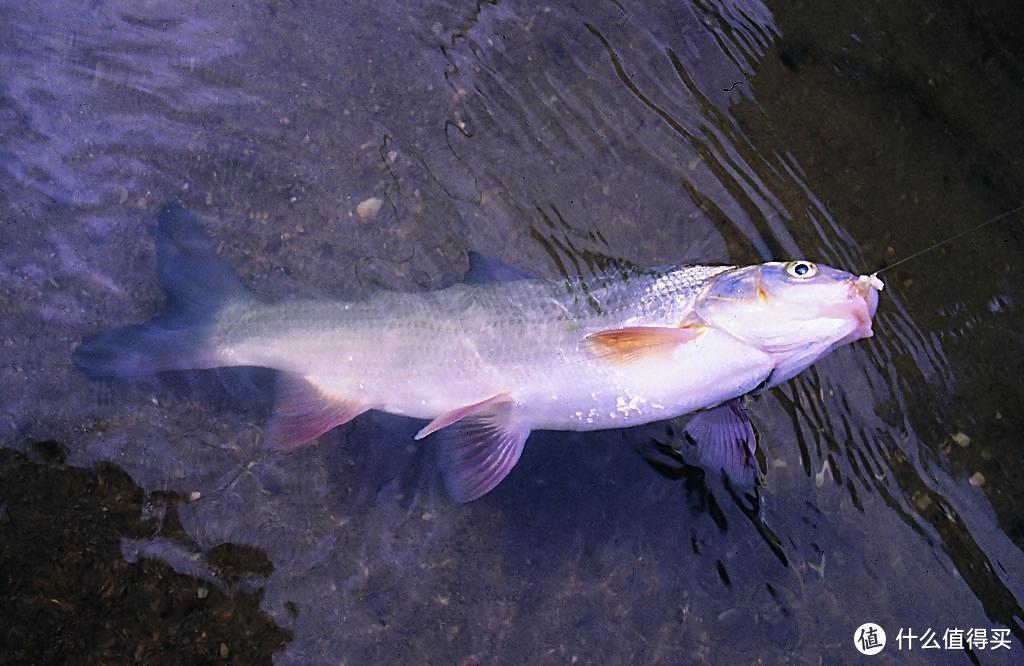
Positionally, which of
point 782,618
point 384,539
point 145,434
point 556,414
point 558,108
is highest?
point 558,108

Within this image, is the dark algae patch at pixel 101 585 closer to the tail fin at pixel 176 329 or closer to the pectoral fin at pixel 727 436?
the tail fin at pixel 176 329

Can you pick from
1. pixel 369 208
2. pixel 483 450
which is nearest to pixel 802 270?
pixel 483 450

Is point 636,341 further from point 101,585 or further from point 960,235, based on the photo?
point 101,585

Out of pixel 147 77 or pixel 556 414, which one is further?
pixel 147 77

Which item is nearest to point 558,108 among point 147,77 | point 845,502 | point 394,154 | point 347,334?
point 394,154

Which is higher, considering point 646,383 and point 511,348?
point 646,383

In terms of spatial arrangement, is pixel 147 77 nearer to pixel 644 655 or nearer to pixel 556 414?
pixel 556 414
